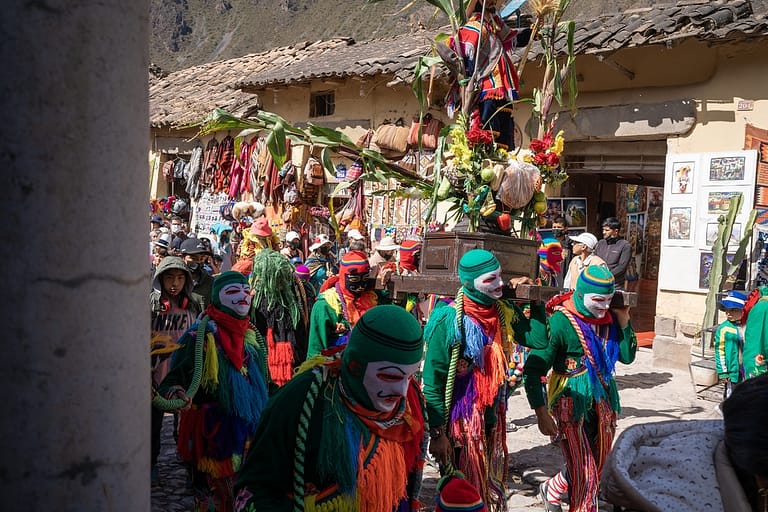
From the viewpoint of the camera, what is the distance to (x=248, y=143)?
16.2m

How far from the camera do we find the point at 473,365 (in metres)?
4.45

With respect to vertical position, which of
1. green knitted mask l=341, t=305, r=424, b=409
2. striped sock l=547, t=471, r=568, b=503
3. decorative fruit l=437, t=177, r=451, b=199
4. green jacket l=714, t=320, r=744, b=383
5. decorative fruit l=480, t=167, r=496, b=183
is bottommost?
striped sock l=547, t=471, r=568, b=503

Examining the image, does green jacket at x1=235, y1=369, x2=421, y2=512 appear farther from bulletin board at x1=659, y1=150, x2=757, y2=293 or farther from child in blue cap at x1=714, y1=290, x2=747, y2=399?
bulletin board at x1=659, y1=150, x2=757, y2=293

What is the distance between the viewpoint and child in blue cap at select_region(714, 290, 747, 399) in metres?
6.29

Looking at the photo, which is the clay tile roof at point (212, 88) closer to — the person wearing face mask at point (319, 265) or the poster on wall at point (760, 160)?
the person wearing face mask at point (319, 265)

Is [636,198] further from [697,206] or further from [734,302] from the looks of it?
[734,302]

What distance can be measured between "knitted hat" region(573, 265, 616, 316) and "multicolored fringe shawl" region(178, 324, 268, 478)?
2141mm

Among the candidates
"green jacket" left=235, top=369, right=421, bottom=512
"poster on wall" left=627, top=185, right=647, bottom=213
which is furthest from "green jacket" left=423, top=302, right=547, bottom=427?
"poster on wall" left=627, top=185, right=647, bottom=213

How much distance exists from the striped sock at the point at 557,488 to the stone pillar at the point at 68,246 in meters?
3.84

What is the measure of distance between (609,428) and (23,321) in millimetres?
4086

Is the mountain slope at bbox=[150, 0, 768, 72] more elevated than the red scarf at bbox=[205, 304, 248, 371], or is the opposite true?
the mountain slope at bbox=[150, 0, 768, 72]

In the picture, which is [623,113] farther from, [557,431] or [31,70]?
[31,70]

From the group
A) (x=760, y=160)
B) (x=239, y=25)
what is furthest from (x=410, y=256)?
(x=239, y=25)

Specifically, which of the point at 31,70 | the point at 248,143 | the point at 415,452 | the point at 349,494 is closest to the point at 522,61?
the point at 415,452
